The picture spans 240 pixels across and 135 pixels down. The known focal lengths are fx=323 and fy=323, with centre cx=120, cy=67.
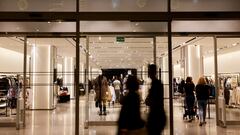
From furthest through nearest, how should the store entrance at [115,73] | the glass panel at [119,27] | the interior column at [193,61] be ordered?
1. the interior column at [193,61]
2. the store entrance at [115,73]
3. the glass panel at [119,27]

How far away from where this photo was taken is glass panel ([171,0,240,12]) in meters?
6.68

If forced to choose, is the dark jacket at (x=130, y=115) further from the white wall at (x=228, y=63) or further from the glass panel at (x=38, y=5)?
the white wall at (x=228, y=63)

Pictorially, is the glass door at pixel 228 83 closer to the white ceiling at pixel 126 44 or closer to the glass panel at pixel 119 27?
the white ceiling at pixel 126 44

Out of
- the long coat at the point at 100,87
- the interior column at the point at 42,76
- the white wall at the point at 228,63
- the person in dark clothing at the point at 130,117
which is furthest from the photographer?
the white wall at the point at 228,63

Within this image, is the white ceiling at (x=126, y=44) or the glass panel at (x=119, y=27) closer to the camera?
the glass panel at (x=119, y=27)

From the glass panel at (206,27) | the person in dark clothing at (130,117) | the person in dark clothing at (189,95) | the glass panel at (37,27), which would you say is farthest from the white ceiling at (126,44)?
the person in dark clothing at (130,117)

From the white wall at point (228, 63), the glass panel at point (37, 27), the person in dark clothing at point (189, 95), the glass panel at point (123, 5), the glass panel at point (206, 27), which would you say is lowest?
the person in dark clothing at point (189, 95)

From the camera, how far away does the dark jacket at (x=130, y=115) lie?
3584 mm

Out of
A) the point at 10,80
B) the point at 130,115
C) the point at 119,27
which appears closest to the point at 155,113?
the point at 130,115

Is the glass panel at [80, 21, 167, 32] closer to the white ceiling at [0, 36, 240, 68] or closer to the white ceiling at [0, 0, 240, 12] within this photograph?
the white ceiling at [0, 36, 240, 68]

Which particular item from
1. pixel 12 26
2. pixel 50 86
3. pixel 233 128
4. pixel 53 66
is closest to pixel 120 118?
pixel 12 26

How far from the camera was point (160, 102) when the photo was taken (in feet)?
13.7

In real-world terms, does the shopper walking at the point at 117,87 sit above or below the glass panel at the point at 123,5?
below

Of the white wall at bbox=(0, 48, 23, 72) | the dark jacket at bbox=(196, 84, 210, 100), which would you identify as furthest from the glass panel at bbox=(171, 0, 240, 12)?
the white wall at bbox=(0, 48, 23, 72)
